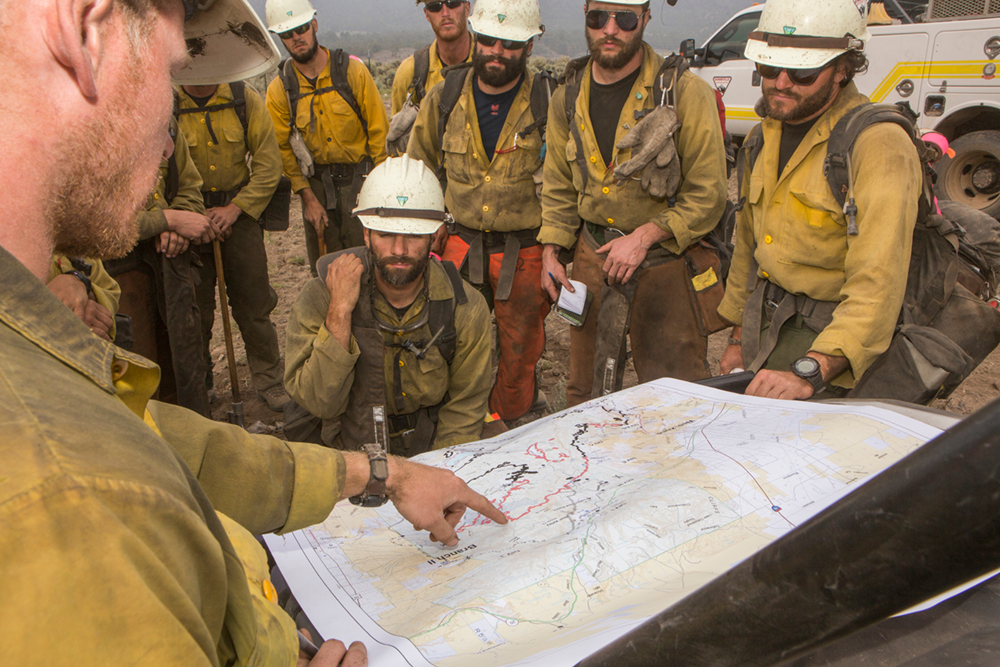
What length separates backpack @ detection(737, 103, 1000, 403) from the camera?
2.35 metres

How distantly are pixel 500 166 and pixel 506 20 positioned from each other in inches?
34.2

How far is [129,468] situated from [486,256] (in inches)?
155

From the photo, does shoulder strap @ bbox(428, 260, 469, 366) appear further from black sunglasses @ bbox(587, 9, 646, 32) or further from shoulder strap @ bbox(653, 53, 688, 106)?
black sunglasses @ bbox(587, 9, 646, 32)

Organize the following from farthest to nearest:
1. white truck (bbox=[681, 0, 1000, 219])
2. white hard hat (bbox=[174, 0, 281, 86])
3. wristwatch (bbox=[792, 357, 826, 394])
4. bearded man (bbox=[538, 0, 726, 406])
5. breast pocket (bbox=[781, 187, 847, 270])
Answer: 1. white truck (bbox=[681, 0, 1000, 219])
2. bearded man (bbox=[538, 0, 726, 406])
3. breast pocket (bbox=[781, 187, 847, 270])
4. wristwatch (bbox=[792, 357, 826, 394])
5. white hard hat (bbox=[174, 0, 281, 86])

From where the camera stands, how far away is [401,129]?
16.3ft

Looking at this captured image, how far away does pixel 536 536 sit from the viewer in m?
1.54

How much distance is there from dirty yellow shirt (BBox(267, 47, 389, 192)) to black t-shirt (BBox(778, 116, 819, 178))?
3.67 metres

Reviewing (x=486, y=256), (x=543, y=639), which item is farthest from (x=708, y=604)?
(x=486, y=256)

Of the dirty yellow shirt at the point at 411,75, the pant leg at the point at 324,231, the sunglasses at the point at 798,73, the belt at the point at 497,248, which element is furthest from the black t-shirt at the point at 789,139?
the pant leg at the point at 324,231

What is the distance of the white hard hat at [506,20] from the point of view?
410cm

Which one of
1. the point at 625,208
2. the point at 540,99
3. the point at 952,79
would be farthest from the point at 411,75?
the point at 952,79

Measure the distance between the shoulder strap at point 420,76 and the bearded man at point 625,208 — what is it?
1.84m

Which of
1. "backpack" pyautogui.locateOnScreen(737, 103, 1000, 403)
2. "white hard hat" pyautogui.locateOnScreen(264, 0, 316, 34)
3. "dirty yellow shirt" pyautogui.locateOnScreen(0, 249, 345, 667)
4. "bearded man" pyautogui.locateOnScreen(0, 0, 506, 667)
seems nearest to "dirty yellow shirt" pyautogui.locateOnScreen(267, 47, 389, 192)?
"white hard hat" pyautogui.locateOnScreen(264, 0, 316, 34)

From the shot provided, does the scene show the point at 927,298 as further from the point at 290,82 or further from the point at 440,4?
the point at 290,82
